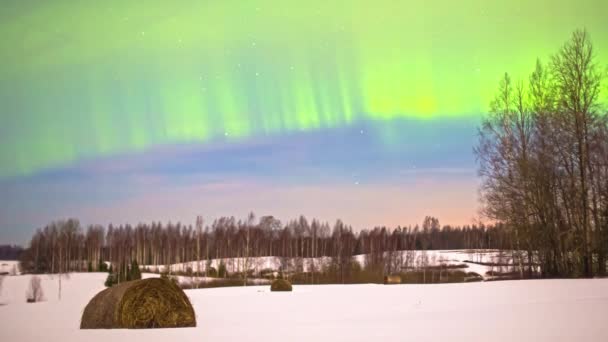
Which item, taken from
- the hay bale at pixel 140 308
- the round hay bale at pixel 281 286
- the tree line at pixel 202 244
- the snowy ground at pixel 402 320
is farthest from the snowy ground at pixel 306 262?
the hay bale at pixel 140 308

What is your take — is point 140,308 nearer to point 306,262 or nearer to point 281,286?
point 281,286

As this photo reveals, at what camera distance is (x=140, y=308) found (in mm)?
15992

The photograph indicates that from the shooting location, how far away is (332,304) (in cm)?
2298

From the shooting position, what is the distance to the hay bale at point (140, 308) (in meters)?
15.7

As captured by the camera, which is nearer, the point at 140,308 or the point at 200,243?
the point at 140,308

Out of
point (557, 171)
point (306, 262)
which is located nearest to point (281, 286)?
point (557, 171)

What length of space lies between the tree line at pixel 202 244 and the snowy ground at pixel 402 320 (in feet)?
201

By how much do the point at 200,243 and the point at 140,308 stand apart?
99470 mm

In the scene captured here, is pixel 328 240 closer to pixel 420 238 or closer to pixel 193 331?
pixel 420 238

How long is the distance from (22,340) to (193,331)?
360 centimetres

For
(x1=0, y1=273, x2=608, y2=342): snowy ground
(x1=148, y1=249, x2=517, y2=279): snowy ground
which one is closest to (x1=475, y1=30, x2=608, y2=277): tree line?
(x1=0, y1=273, x2=608, y2=342): snowy ground

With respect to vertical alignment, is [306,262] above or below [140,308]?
below

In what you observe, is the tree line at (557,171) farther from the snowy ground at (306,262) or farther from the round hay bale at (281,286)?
the snowy ground at (306,262)

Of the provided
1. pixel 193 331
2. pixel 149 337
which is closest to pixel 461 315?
pixel 193 331
